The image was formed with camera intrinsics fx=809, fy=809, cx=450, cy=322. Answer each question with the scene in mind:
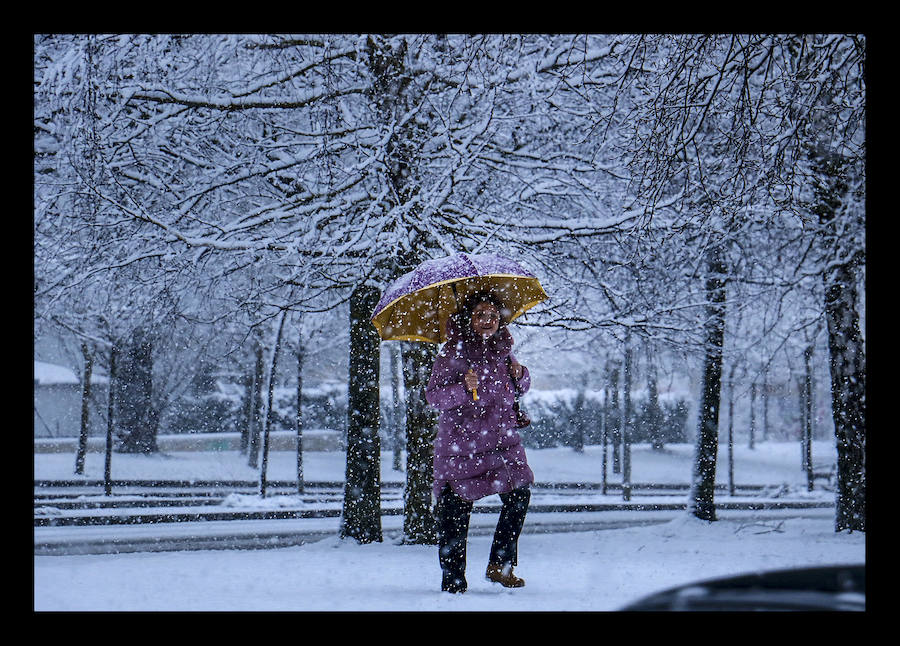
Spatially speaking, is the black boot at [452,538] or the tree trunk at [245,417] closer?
the black boot at [452,538]

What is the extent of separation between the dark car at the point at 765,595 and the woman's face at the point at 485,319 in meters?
2.17

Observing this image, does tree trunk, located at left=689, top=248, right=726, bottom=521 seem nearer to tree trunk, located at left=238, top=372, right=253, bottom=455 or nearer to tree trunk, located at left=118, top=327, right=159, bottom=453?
tree trunk, located at left=118, top=327, right=159, bottom=453

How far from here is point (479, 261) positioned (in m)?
4.89

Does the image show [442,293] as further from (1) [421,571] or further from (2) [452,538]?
(1) [421,571]

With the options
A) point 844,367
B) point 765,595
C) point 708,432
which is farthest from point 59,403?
point 765,595

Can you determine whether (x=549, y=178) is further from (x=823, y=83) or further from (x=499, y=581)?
(x=499, y=581)

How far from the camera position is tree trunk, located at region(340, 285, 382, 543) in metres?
9.16

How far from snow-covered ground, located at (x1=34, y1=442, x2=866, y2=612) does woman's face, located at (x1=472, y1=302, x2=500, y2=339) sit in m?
1.57

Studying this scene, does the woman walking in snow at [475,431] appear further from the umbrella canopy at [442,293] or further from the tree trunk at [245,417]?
the tree trunk at [245,417]

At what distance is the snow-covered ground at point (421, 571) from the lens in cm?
476

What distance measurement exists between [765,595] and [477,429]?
2.17 m

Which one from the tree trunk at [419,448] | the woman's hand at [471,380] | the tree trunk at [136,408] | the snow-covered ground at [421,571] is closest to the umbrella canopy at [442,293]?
the woman's hand at [471,380]
